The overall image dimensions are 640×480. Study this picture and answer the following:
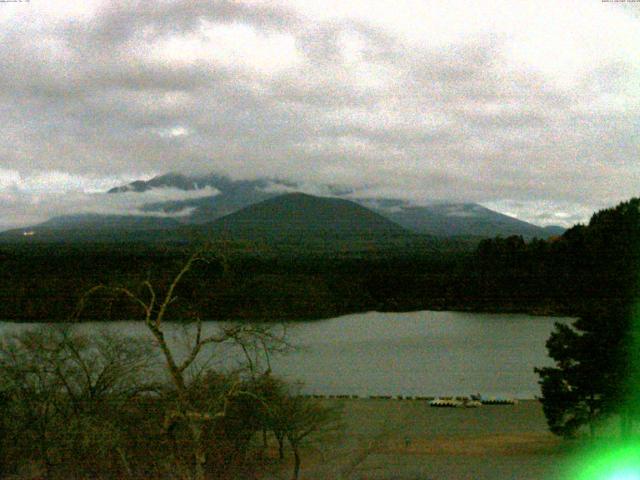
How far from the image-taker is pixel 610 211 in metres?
20.5

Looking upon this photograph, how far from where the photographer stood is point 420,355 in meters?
18.0

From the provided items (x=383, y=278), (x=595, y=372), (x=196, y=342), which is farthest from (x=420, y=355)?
(x=196, y=342)

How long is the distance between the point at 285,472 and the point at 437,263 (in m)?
19.2

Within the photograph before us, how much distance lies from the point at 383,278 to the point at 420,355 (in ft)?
15.3

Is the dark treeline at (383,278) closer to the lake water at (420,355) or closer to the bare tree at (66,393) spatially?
the lake water at (420,355)

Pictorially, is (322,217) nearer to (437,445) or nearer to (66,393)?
(437,445)

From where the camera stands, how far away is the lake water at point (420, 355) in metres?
13.8

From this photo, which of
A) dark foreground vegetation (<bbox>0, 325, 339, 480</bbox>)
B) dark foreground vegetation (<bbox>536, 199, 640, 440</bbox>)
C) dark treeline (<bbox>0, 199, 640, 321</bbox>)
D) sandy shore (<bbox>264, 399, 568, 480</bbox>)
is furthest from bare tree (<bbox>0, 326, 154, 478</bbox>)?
dark foreground vegetation (<bbox>536, 199, 640, 440</bbox>)

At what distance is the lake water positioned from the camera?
45.4 ft

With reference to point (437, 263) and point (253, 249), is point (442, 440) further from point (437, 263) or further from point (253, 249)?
point (437, 263)

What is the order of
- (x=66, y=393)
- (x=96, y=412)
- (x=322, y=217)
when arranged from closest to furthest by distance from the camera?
(x=96, y=412) → (x=66, y=393) → (x=322, y=217)

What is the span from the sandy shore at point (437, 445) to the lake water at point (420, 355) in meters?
1.69

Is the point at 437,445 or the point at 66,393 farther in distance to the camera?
the point at 437,445

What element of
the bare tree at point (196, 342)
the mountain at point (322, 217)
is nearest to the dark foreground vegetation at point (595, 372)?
the bare tree at point (196, 342)
